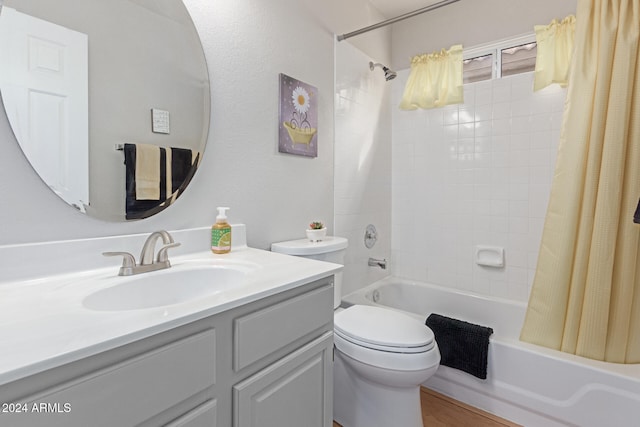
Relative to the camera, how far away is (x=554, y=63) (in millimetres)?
1857

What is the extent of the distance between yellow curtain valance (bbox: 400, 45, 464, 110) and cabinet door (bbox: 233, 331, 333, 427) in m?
1.90

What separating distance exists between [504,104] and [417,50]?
79cm

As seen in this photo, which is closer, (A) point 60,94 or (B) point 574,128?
(A) point 60,94

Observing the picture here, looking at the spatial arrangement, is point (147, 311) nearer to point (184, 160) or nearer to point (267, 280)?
point (267, 280)

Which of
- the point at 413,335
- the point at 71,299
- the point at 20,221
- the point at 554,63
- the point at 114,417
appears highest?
the point at 554,63

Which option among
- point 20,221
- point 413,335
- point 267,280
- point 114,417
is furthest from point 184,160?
point 413,335

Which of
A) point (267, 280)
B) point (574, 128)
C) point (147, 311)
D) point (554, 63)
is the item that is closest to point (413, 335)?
point (267, 280)

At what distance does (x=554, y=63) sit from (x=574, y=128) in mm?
559

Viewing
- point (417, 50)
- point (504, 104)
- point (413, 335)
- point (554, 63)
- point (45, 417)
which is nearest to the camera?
point (45, 417)

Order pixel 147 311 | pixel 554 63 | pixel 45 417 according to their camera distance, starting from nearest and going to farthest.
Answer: pixel 45 417
pixel 147 311
pixel 554 63

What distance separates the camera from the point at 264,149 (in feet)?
4.94

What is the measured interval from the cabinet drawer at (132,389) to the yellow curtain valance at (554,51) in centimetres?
224

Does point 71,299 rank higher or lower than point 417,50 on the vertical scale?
lower

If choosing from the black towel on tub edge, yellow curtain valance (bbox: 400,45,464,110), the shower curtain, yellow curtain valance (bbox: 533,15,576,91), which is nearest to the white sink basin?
the black towel on tub edge
